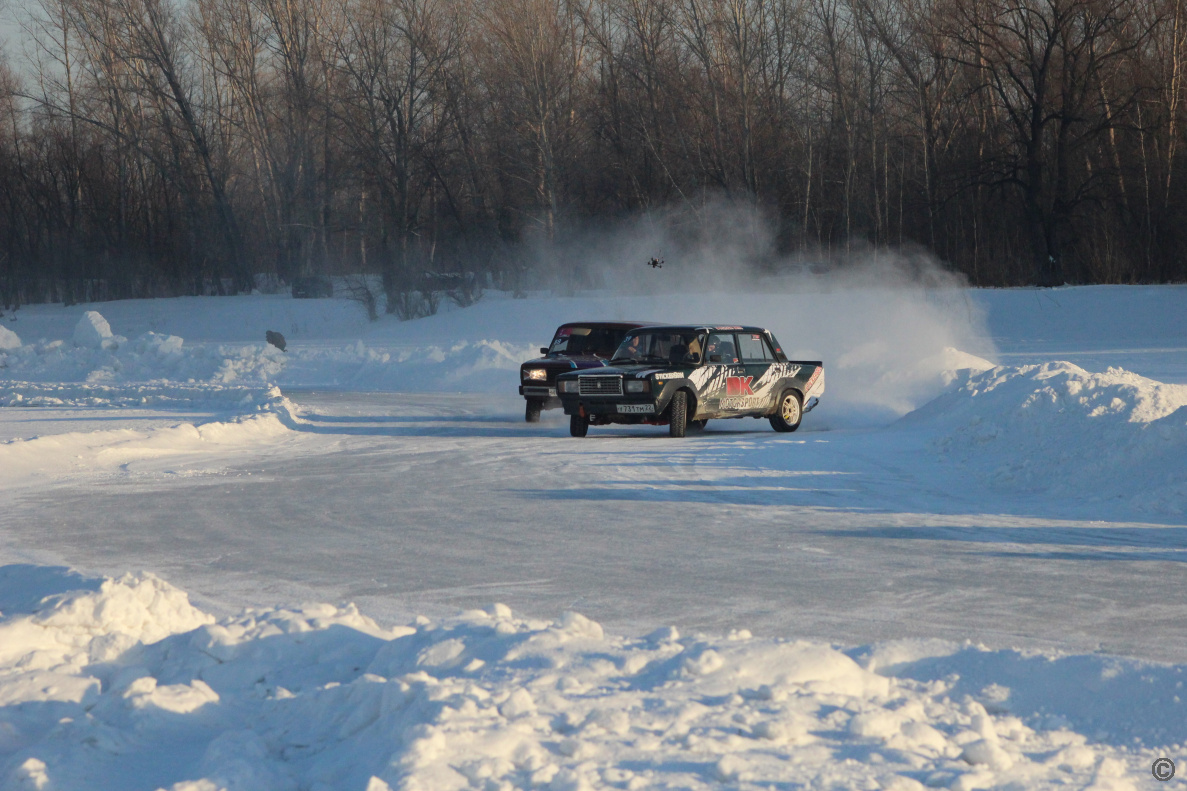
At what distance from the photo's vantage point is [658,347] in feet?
53.7

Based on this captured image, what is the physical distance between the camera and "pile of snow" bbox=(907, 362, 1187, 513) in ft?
33.6

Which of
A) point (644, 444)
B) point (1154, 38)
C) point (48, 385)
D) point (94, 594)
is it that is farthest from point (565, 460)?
point (1154, 38)

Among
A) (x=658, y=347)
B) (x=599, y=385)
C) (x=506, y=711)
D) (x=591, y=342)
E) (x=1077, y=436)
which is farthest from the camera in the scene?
(x=591, y=342)

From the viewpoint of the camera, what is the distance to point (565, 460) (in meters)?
13.6

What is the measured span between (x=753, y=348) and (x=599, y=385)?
275cm

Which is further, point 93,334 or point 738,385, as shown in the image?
point 93,334

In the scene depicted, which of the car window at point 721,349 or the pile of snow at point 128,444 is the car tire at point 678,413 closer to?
the car window at point 721,349

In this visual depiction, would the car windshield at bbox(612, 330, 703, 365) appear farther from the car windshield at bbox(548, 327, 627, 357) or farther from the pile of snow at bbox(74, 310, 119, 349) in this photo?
the pile of snow at bbox(74, 310, 119, 349)

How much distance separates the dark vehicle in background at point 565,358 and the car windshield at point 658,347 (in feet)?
2.53

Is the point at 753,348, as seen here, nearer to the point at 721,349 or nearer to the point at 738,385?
the point at 721,349

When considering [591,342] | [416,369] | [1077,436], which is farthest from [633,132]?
[1077,436]

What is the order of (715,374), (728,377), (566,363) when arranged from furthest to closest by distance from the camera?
(566,363)
(728,377)
(715,374)

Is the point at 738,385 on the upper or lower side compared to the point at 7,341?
lower

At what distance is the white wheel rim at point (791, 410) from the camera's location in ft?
54.7
